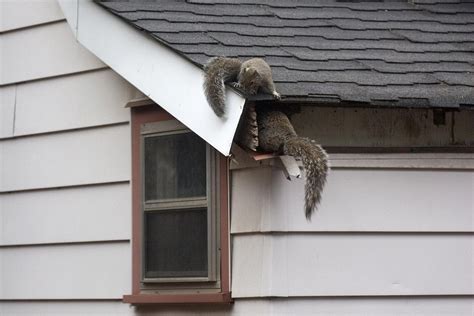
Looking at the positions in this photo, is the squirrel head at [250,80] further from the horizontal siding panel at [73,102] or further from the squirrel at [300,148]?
the horizontal siding panel at [73,102]

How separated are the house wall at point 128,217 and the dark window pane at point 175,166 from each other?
0.18 meters

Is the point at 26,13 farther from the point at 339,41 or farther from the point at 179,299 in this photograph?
the point at 179,299

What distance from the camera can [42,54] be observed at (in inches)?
223

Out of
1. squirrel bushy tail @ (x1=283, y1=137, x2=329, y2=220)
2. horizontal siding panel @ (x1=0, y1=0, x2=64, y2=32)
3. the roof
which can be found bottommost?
squirrel bushy tail @ (x1=283, y1=137, x2=329, y2=220)

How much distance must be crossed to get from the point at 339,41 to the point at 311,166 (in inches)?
38.3

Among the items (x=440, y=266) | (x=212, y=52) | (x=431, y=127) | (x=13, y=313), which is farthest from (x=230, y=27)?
(x=13, y=313)

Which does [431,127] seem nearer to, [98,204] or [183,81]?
[183,81]

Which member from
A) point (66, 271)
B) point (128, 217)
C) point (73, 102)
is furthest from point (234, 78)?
point (66, 271)

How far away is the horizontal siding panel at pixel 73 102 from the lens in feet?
17.4

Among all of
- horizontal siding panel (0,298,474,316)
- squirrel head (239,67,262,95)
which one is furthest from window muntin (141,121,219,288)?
squirrel head (239,67,262,95)

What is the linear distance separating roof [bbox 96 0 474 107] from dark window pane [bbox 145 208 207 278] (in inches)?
30.9

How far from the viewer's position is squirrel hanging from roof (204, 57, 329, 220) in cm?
430

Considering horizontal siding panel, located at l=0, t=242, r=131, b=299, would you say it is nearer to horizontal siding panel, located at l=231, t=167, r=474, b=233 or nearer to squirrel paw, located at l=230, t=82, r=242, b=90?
horizontal siding panel, located at l=231, t=167, r=474, b=233

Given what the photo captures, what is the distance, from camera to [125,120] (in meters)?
5.24
